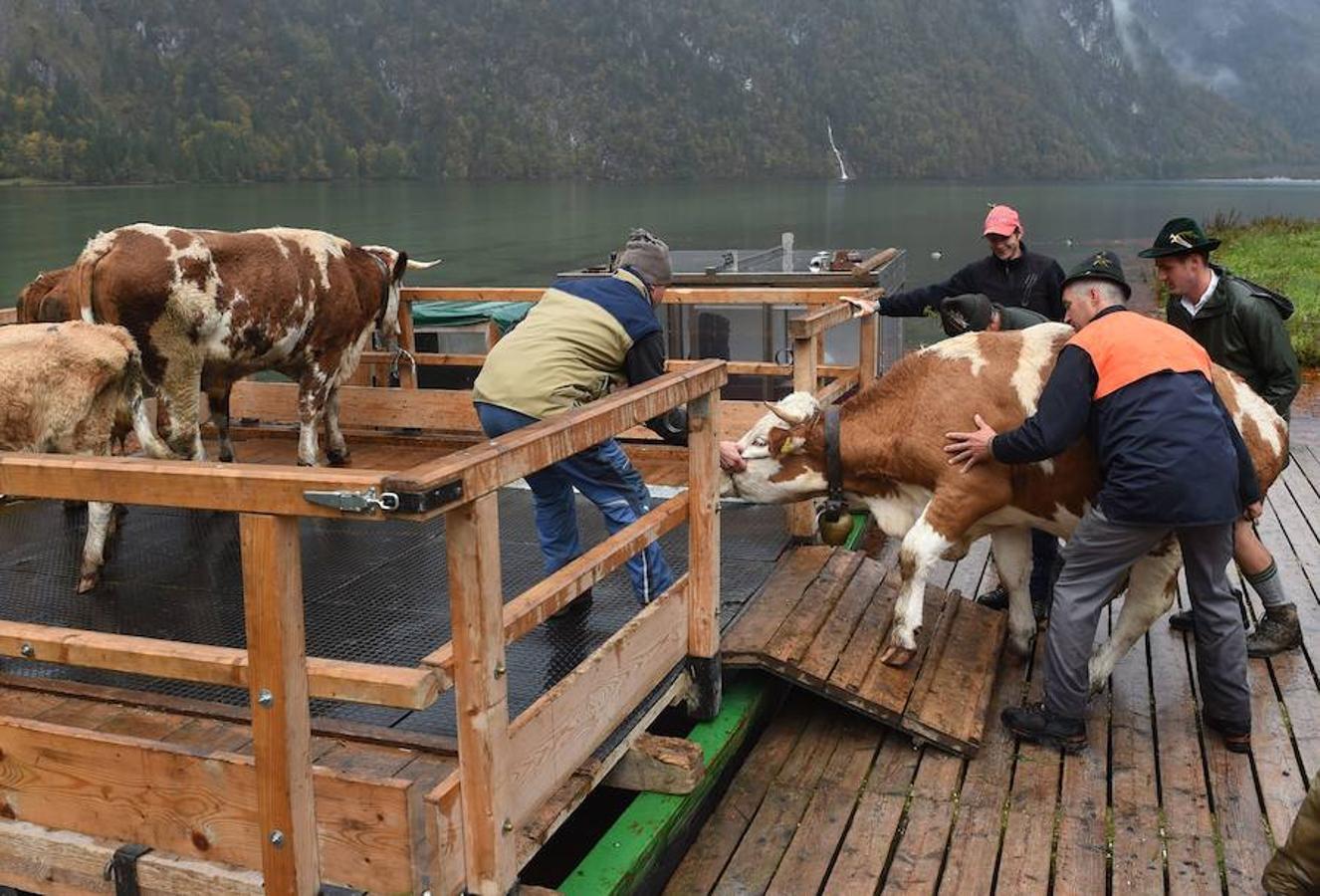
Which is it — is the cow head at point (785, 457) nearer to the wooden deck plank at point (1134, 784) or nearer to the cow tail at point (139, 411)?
the wooden deck plank at point (1134, 784)

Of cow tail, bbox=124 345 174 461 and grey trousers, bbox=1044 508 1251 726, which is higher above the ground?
cow tail, bbox=124 345 174 461

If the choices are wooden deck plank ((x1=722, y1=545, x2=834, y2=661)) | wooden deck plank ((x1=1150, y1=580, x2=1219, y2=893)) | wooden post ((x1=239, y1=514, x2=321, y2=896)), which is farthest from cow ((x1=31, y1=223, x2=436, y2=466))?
wooden deck plank ((x1=1150, y1=580, x2=1219, y2=893))

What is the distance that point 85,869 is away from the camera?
3.26 m

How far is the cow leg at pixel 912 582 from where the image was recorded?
16.5ft

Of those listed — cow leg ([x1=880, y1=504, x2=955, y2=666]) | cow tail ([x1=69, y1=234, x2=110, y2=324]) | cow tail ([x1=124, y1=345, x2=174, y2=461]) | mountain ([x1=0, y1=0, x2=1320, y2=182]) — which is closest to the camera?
cow leg ([x1=880, y1=504, x2=955, y2=666])

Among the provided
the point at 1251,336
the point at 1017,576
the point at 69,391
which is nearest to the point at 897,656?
the point at 1017,576

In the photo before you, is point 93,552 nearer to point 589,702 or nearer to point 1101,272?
point 589,702

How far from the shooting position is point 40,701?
4180mm

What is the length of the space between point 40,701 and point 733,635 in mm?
2506

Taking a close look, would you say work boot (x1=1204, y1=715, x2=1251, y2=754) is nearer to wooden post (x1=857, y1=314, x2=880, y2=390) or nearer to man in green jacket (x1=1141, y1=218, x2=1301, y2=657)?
man in green jacket (x1=1141, y1=218, x2=1301, y2=657)

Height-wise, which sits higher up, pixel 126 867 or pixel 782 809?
pixel 126 867

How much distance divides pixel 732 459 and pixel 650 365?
36.6 inches

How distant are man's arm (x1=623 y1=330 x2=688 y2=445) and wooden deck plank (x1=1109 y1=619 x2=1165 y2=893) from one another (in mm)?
2045

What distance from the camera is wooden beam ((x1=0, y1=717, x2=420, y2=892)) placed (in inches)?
116
